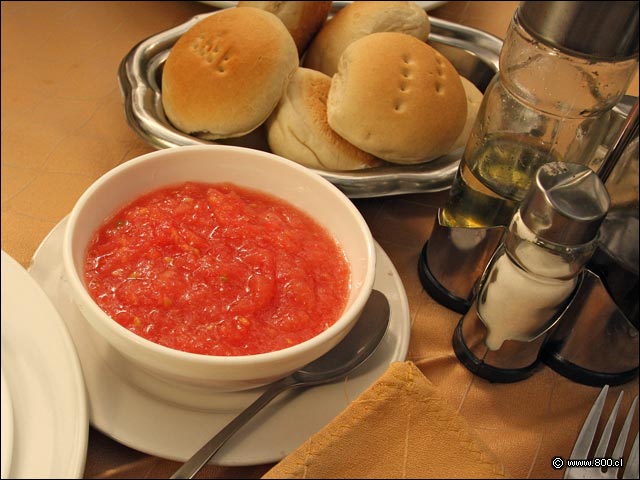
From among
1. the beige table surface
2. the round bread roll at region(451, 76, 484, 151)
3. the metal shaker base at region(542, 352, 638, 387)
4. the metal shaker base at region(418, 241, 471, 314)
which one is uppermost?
the round bread roll at region(451, 76, 484, 151)

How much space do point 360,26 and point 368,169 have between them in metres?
0.23

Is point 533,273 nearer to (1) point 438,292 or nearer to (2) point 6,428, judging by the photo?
(1) point 438,292

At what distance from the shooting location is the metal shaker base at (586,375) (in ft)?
2.30

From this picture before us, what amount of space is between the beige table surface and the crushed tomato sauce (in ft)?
0.39

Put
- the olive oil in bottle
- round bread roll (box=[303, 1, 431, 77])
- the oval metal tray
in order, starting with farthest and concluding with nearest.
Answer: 1. round bread roll (box=[303, 1, 431, 77])
2. the oval metal tray
3. the olive oil in bottle

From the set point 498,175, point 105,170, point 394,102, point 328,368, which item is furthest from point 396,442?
point 105,170

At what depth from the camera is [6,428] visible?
1.63 ft

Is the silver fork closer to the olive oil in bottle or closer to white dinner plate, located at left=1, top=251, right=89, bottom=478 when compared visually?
the olive oil in bottle

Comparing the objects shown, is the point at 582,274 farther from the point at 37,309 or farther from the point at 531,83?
the point at 37,309

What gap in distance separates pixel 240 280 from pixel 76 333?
0.17 m

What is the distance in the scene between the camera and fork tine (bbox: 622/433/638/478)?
56cm

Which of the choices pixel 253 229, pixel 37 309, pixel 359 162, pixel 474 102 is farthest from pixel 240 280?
pixel 474 102

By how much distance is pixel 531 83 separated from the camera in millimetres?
634

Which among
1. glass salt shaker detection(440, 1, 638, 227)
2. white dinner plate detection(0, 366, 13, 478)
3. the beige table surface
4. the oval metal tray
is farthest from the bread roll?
white dinner plate detection(0, 366, 13, 478)
